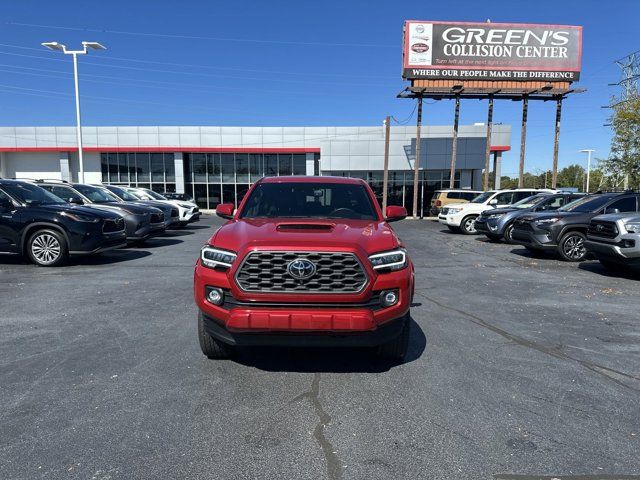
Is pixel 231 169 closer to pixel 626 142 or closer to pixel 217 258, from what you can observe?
pixel 626 142

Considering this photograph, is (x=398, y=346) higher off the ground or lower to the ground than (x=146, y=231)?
lower

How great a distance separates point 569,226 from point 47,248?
1164cm

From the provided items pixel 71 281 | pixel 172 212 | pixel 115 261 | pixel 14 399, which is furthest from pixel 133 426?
pixel 172 212

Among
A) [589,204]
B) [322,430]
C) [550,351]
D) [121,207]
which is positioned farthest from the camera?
[121,207]

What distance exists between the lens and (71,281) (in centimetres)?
786

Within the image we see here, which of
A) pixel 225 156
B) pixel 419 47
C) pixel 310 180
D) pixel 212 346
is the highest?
pixel 419 47

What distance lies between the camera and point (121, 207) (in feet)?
39.2

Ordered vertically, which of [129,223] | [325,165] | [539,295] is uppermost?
[325,165]

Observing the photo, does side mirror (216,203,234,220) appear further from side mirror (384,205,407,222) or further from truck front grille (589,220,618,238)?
truck front grille (589,220,618,238)

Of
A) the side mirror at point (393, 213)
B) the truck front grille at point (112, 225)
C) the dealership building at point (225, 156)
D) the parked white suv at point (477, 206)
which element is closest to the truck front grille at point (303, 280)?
the side mirror at point (393, 213)

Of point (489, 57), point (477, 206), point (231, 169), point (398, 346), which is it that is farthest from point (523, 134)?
point (398, 346)

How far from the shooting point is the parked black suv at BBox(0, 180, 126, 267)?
9.02m

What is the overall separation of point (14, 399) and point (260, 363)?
1.94m

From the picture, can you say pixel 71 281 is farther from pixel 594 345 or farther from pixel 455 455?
pixel 594 345
